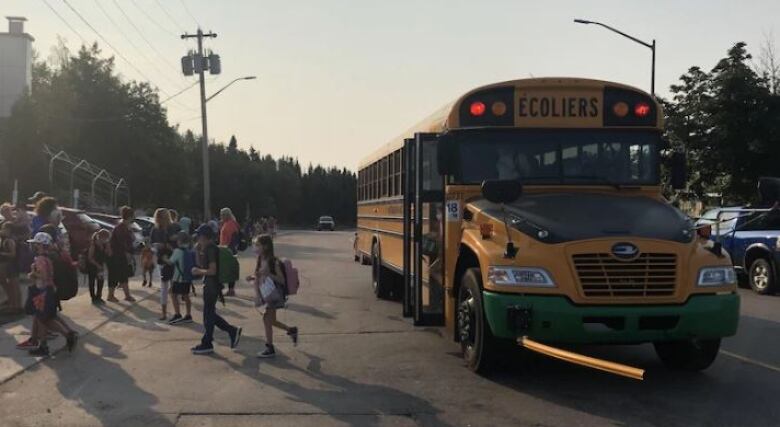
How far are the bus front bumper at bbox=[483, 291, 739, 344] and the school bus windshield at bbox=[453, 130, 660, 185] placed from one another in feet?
5.90

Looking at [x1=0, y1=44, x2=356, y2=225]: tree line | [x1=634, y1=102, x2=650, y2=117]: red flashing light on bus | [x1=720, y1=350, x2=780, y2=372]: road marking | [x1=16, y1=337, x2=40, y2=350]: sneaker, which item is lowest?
[x1=720, y1=350, x2=780, y2=372]: road marking

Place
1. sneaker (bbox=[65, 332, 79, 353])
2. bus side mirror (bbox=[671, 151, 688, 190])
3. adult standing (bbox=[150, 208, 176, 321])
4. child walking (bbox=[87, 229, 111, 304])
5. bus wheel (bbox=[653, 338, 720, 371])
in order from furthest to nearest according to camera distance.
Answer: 1. child walking (bbox=[87, 229, 111, 304])
2. adult standing (bbox=[150, 208, 176, 321])
3. sneaker (bbox=[65, 332, 79, 353])
4. bus side mirror (bbox=[671, 151, 688, 190])
5. bus wheel (bbox=[653, 338, 720, 371])

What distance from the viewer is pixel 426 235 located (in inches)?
346

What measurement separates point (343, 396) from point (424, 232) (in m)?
2.84

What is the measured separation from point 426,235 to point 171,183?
47775 millimetres

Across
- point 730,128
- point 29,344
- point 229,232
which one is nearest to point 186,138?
point 730,128

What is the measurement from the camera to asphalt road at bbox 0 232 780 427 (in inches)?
229

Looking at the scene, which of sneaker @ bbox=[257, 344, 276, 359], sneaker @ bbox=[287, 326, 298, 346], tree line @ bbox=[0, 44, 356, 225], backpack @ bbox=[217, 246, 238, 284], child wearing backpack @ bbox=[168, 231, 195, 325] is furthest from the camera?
tree line @ bbox=[0, 44, 356, 225]

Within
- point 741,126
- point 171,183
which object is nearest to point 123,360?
point 741,126

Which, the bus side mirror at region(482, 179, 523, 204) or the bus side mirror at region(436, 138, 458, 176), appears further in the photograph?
the bus side mirror at region(436, 138, 458, 176)

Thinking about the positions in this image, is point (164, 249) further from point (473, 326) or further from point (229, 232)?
point (473, 326)

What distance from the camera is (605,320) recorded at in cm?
625

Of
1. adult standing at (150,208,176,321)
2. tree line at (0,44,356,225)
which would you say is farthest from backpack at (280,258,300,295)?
tree line at (0,44,356,225)

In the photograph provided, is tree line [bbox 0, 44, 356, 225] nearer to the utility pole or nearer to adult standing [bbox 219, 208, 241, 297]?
the utility pole
